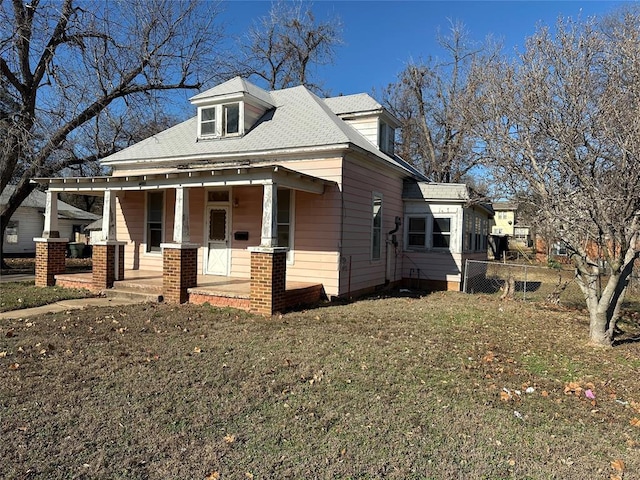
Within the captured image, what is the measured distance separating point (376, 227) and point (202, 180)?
531 centimetres

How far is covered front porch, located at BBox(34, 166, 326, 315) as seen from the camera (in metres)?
8.42

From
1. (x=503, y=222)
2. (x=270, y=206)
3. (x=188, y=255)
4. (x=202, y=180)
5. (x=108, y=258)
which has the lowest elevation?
(x=108, y=258)

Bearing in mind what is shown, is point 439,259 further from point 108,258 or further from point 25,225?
point 25,225

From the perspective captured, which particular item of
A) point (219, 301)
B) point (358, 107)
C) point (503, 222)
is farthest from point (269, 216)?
point (503, 222)

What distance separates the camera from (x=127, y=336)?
6.46 metres

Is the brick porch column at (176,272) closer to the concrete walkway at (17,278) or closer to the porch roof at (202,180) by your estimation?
the porch roof at (202,180)

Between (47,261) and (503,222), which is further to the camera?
(503,222)

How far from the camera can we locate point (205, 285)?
991 cm

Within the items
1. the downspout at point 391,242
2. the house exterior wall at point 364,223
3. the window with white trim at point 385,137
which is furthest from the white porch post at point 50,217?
the window with white trim at point 385,137

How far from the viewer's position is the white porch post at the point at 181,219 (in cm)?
934

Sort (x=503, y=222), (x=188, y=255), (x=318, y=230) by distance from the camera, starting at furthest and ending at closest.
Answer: (x=503, y=222)
(x=318, y=230)
(x=188, y=255)

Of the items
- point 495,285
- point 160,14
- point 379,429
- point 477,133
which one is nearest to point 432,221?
point 495,285

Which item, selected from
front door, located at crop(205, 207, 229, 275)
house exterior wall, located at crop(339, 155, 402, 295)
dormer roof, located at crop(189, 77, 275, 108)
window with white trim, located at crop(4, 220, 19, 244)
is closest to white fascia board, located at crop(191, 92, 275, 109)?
dormer roof, located at crop(189, 77, 275, 108)

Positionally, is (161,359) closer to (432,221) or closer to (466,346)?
(466,346)
